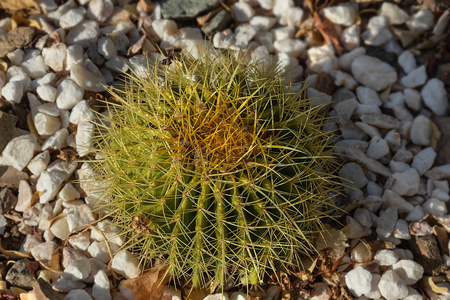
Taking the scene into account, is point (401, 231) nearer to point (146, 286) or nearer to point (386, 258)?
point (386, 258)

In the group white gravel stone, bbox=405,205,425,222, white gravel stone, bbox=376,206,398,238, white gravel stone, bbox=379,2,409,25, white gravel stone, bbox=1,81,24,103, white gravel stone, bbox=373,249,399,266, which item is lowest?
white gravel stone, bbox=405,205,425,222

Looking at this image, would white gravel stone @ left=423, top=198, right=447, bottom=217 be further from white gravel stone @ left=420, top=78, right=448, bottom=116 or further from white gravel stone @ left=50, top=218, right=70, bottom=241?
white gravel stone @ left=50, top=218, right=70, bottom=241

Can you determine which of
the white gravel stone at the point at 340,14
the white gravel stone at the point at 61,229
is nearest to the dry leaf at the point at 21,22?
the white gravel stone at the point at 61,229

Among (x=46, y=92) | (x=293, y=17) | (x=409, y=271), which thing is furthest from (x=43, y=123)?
(x=409, y=271)

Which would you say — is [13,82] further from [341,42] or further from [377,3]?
[377,3]

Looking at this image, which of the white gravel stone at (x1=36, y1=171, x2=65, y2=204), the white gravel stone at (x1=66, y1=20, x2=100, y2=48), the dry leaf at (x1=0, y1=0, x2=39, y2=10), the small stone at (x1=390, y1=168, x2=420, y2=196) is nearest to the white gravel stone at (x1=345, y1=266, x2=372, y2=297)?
the small stone at (x1=390, y1=168, x2=420, y2=196)

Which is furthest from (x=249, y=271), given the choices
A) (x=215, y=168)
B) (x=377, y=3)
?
(x=377, y=3)
